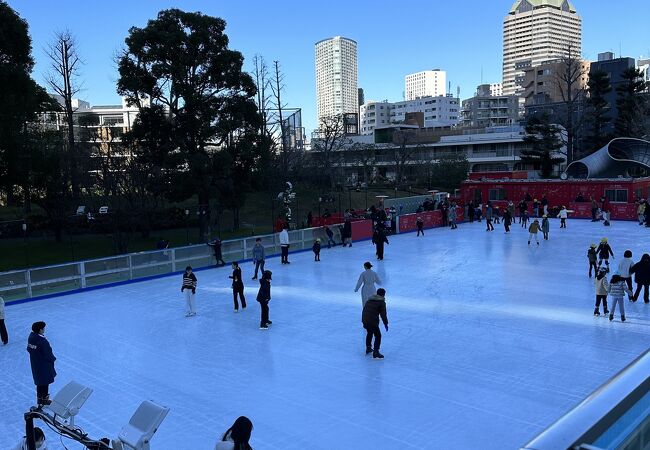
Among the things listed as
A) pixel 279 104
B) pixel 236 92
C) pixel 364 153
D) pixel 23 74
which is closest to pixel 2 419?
pixel 23 74

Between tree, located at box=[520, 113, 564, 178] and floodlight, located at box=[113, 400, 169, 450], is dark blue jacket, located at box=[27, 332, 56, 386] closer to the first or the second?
floodlight, located at box=[113, 400, 169, 450]

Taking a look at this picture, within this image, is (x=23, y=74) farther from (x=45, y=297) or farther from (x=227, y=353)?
(x=227, y=353)

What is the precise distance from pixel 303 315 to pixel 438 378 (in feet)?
17.0

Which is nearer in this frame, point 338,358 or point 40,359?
point 40,359

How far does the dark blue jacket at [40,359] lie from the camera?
331 inches

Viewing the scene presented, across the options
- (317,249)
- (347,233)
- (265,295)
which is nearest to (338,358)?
(265,295)

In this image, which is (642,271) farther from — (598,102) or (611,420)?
(598,102)

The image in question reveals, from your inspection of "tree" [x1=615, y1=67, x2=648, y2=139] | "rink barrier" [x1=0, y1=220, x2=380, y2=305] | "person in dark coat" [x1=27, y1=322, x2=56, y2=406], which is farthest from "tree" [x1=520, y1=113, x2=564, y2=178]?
"person in dark coat" [x1=27, y1=322, x2=56, y2=406]

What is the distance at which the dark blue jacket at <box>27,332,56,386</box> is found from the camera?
8.41 m

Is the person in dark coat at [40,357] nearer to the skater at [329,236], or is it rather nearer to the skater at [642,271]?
the skater at [642,271]

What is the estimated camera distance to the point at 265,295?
12219mm

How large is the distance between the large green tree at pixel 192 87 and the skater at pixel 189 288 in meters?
14.8

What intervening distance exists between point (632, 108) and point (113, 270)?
2027 inches

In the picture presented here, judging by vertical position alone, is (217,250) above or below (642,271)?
below
